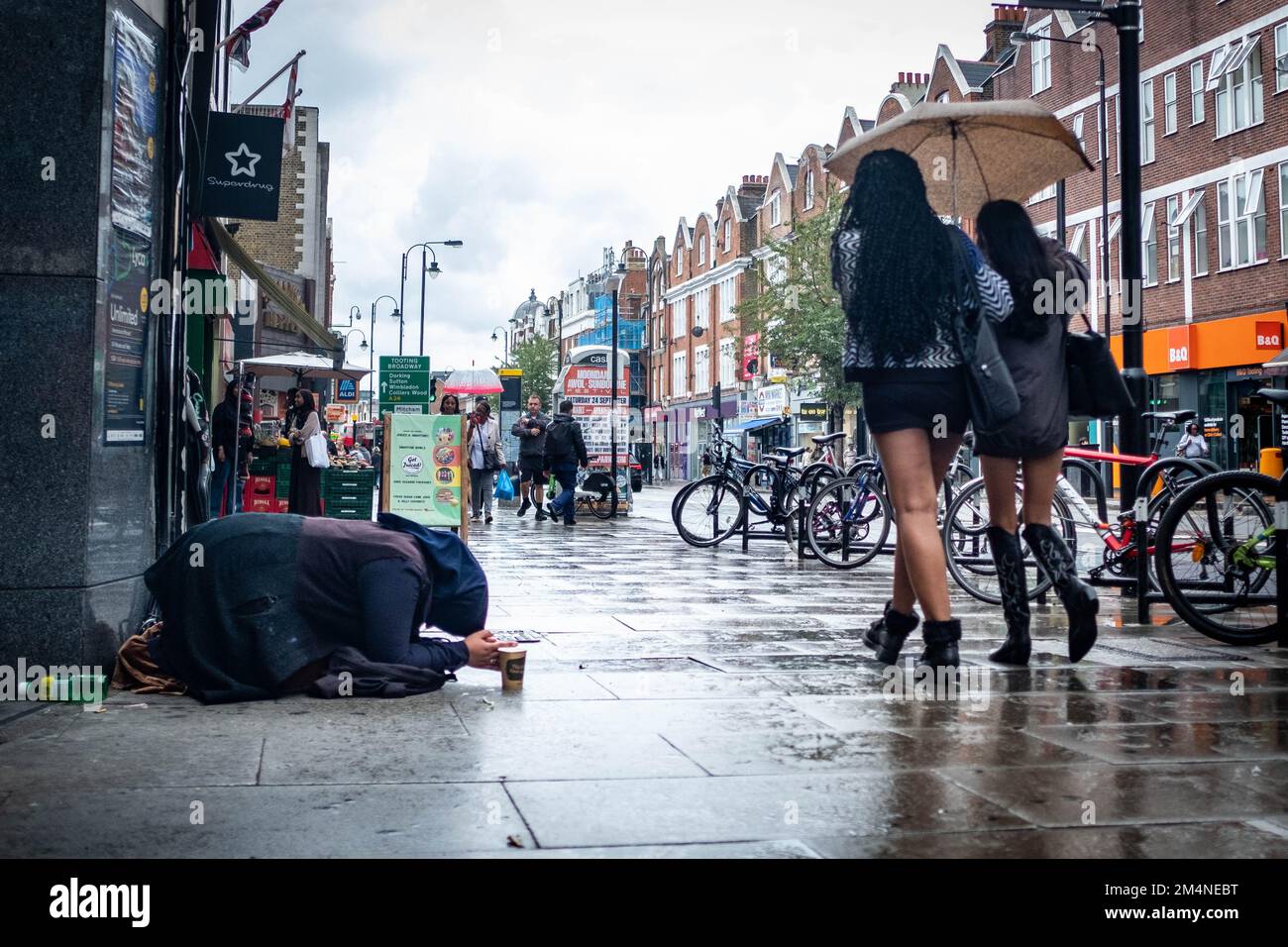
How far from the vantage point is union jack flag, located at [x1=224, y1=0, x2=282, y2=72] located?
1805 cm

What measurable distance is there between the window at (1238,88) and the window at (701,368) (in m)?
44.0

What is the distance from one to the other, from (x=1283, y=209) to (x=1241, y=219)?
161 centimetres

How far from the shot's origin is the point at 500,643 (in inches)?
205

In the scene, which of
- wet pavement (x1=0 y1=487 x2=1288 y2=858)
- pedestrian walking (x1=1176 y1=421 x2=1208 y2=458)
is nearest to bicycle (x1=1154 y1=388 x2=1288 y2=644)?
wet pavement (x1=0 y1=487 x2=1288 y2=858)

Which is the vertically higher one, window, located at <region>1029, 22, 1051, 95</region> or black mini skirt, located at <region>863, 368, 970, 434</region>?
window, located at <region>1029, 22, 1051, 95</region>

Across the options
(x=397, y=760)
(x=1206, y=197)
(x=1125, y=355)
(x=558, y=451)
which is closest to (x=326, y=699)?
(x=397, y=760)

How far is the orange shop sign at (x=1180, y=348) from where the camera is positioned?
31953mm

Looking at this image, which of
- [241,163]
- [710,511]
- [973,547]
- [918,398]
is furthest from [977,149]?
[710,511]

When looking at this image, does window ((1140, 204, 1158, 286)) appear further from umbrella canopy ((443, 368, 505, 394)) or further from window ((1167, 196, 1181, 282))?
umbrella canopy ((443, 368, 505, 394))

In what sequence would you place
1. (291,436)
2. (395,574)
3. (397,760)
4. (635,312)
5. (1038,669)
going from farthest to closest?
(635,312) < (291,436) < (1038,669) < (395,574) < (397,760)

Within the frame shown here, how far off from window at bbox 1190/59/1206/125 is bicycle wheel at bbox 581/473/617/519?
19522mm

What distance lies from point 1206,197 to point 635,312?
72.9 metres
